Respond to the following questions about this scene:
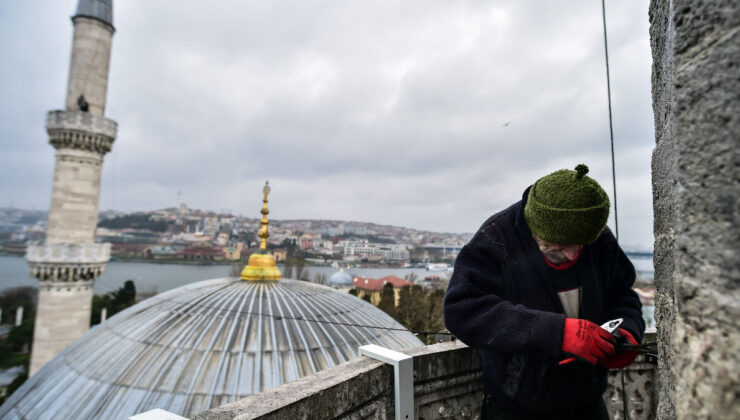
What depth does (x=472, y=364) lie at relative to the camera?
242cm

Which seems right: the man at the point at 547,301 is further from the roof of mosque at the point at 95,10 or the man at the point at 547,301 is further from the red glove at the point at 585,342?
the roof of mosque at the point at 95,10

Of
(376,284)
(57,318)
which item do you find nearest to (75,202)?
(57,318)

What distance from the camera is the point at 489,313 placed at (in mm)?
1529

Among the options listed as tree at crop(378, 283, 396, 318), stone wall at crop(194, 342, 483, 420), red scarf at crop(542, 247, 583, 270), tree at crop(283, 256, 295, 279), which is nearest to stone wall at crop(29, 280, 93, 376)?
tree at crop(378, 283, 396, 318)

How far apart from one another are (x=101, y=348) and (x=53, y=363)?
1.64 meters

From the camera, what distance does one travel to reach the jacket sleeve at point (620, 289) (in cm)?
181

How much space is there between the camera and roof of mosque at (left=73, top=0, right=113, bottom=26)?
17.8 meters

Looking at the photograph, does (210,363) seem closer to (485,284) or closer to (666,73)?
(485,284)

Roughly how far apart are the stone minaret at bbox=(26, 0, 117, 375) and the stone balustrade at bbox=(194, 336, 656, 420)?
1842 cm

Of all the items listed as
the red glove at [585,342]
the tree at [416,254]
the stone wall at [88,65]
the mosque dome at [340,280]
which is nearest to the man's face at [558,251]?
the red glove at [585,342]

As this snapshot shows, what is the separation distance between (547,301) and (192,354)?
6377mm

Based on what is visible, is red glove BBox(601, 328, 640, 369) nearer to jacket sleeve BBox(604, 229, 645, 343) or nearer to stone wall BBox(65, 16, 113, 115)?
jacket sleeve BBox(604, 229, 645, 343)

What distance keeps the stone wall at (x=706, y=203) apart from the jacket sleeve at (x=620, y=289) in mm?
893

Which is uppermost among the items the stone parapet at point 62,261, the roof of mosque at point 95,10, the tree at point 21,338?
the roof of mosque at point 95,10
